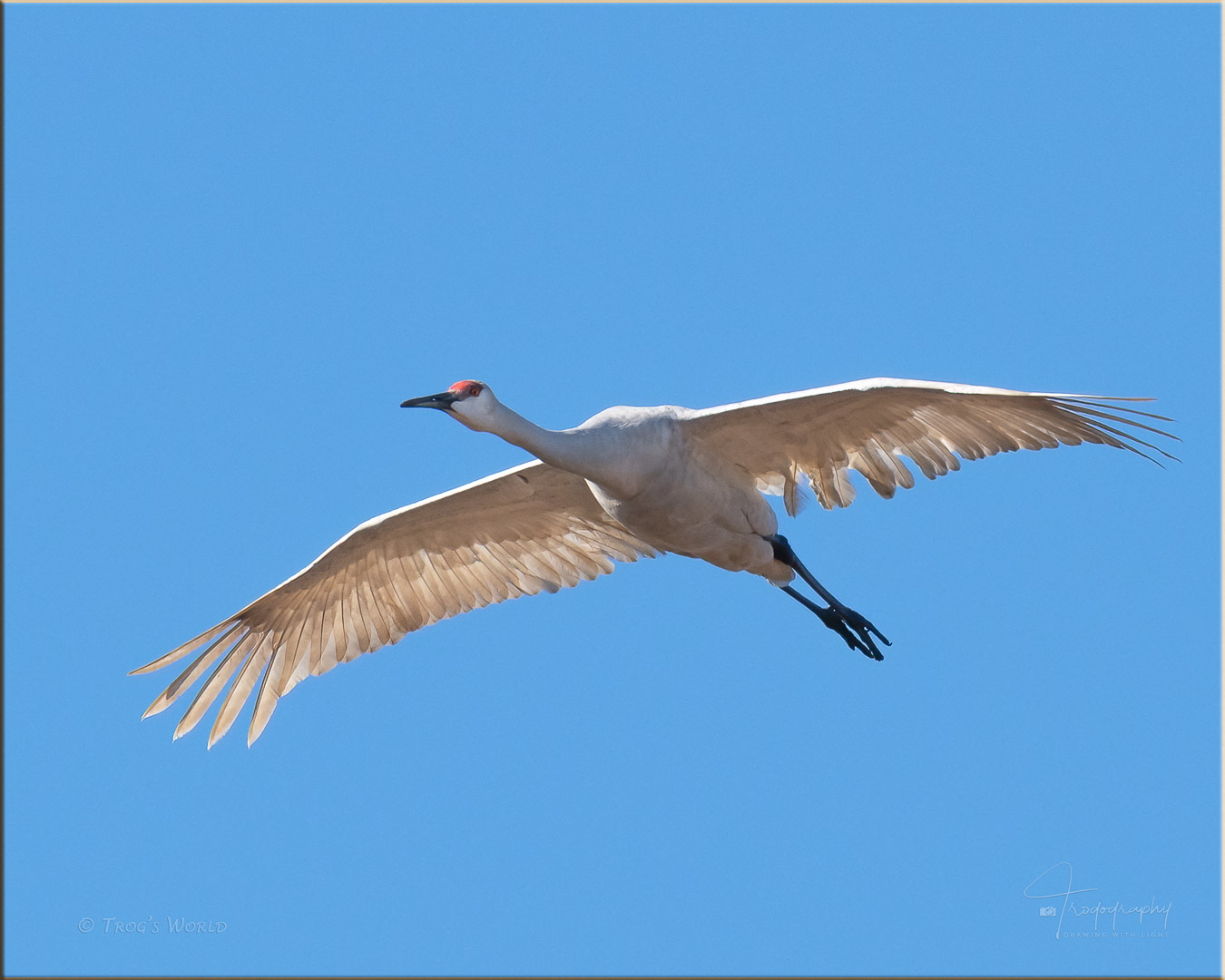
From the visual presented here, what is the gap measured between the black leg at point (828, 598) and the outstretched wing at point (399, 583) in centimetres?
121

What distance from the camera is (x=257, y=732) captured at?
12039 millimetres

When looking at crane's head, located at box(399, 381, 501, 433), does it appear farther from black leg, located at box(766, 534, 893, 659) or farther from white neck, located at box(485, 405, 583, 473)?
black leg, located at box(766, 534, 893, 659)

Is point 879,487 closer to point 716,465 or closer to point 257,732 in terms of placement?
point 716,465

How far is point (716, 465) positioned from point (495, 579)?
2.48m

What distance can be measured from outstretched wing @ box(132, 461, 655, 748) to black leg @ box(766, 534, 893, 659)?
1.21 m

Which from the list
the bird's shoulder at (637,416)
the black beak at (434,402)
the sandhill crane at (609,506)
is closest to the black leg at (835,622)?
the sandhill crane at (609,506)

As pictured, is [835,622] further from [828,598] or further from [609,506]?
[609,506]

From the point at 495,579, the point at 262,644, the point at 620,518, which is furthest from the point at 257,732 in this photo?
the point at 620,518

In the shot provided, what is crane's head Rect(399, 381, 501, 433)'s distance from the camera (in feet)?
31.9

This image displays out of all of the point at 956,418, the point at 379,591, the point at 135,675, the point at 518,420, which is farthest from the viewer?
the point at 379,591

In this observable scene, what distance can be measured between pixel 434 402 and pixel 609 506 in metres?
1.80

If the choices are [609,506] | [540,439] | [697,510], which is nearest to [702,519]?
[697,510]

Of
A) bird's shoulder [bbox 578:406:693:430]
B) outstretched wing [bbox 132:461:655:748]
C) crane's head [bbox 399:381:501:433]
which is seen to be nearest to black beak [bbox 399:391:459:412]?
crane's head [bbox 399:381:501:433]

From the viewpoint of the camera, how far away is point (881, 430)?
11.1m
